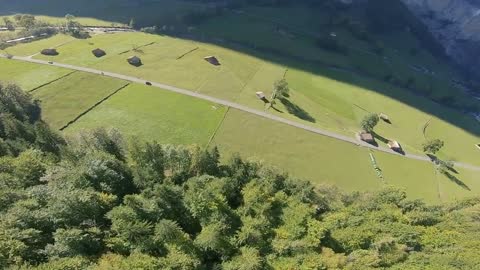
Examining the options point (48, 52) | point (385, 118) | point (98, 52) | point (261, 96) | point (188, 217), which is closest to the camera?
point (188, 217)

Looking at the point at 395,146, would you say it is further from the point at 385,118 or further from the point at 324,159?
the point at 324,159

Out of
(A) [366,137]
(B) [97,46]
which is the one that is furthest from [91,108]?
(A) [366,137]

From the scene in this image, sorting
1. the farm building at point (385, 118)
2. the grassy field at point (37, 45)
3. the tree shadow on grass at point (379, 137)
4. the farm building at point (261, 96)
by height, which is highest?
the farm building at point (261, 96)

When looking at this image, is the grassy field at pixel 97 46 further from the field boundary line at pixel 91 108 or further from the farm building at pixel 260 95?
the farm building at pixel 260 95

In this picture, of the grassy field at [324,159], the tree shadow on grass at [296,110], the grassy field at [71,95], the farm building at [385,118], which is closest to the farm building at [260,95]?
the tree shadow on grass at [296,110]

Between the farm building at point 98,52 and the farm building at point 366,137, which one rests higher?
the farm building at point 98,52

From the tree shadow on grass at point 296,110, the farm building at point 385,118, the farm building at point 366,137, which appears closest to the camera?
the farm building at point 366,137
